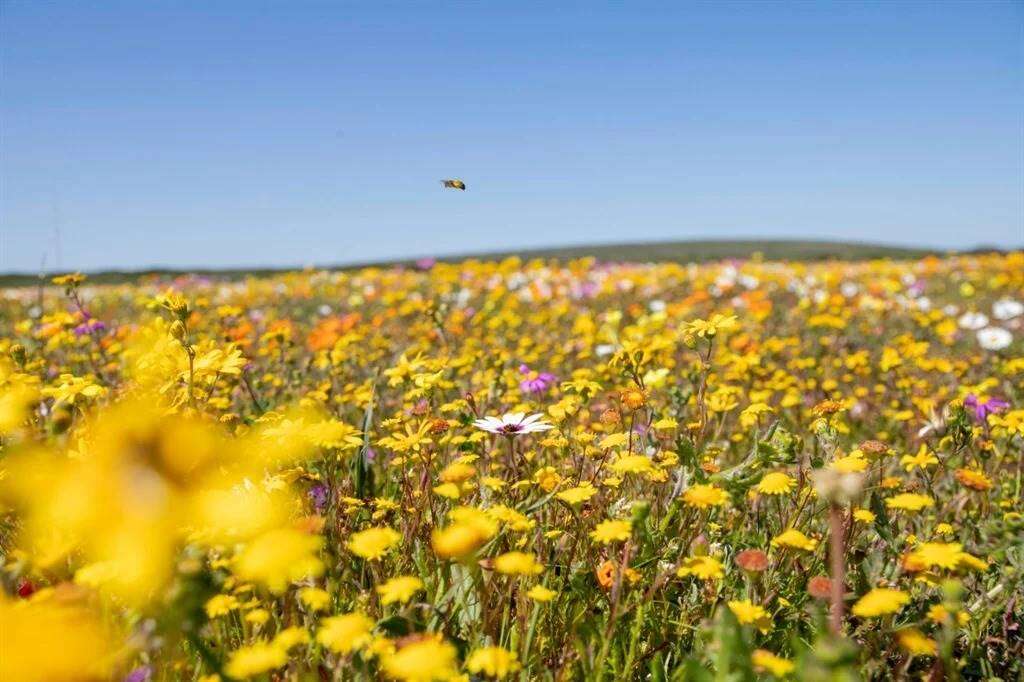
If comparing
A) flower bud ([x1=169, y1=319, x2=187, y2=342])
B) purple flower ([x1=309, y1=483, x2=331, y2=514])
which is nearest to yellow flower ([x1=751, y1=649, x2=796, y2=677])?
purple flower ([x1=309, y1=483, x2=331, y2=514])

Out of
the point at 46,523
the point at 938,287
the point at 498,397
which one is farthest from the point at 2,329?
the point at 938,287

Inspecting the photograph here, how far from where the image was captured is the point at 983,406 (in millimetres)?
3818

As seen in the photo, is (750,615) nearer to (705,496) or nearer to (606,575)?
(705,496)

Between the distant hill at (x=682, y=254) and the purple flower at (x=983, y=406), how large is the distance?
20800mm

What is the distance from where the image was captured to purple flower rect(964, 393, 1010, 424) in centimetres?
377

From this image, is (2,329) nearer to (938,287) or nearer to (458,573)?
(458,573)

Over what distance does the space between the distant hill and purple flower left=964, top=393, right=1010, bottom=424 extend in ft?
68.2

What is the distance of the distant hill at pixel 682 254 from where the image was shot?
2528 cm

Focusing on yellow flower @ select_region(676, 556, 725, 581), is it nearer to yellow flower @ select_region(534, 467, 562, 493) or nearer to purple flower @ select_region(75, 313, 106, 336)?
yellow flower @ select_region(534, 467, 562, 493)

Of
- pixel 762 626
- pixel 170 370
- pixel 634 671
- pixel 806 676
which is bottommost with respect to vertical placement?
pixel 634 671

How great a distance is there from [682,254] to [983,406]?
29.4 metres

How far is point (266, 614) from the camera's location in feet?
5.43

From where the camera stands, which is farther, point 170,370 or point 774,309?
point 774,309

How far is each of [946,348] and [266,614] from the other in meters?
8.59
